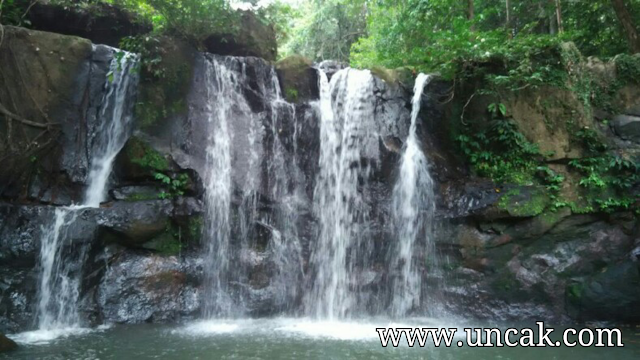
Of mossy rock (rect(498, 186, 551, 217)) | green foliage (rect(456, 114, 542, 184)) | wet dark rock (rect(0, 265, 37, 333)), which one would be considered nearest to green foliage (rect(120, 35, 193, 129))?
wet dark rock (rect(0, 265, 37, 333))

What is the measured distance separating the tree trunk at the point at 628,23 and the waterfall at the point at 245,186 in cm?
750

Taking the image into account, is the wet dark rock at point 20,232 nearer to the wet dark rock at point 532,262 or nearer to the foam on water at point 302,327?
the foam on water at point 302,327

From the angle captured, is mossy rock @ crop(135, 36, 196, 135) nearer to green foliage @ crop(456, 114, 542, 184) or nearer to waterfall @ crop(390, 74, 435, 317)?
waterfall @ crop(390, 74, 435, 317)

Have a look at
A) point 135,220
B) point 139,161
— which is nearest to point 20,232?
point 135,220

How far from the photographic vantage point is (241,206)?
8094 mm

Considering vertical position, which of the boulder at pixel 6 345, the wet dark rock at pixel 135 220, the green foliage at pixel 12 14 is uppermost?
the green foliage at pixel 12 14

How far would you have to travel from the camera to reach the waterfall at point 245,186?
25.4 ft

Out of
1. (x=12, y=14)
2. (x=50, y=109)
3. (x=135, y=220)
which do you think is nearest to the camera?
(x=135, y=220)

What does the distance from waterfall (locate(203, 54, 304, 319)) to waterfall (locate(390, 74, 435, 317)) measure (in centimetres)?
181

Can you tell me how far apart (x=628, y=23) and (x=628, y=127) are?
9.50 feet

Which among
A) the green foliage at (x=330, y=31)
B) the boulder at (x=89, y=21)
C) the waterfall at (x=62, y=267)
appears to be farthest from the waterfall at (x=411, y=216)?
the green foliage at (x=330, y=31)

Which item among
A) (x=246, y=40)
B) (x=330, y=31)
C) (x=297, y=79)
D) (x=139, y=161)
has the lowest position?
(x=139, y=161)

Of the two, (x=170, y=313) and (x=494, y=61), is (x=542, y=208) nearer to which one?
(x=494, y=61)

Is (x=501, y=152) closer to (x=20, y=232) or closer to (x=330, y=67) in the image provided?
(x=330, y=67)
